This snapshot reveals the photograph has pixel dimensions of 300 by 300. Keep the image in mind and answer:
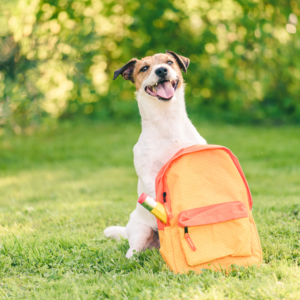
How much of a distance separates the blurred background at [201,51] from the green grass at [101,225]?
2345 mm

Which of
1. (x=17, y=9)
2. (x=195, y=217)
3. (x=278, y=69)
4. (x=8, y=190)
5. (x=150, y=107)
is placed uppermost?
(x=17, y=9)

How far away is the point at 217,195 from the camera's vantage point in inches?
111

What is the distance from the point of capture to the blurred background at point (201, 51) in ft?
36.2

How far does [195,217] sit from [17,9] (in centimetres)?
747

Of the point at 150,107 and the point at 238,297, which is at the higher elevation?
the point at 150,107

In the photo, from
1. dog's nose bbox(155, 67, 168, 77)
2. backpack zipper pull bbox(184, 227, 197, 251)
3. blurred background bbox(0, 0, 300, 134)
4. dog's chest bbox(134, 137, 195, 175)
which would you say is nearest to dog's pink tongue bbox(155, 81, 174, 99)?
dog's nose bbox(155, 67, 168, 77)

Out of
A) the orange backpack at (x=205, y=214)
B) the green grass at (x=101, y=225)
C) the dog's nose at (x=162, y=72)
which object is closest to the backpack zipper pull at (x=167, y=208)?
the orange backpack at (x=205, y=214)

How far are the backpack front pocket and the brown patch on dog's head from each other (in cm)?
143

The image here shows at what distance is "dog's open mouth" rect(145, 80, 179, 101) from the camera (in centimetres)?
346

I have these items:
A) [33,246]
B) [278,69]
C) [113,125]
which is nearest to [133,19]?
[113,125]

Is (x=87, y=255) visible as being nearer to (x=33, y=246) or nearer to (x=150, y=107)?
(x=33, y=246)

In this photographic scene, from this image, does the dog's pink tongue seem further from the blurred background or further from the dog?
the blurred background

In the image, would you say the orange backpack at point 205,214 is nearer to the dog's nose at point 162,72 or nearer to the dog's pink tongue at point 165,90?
the dog's pink tongue at point 165,90

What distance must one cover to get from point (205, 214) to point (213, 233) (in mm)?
153
